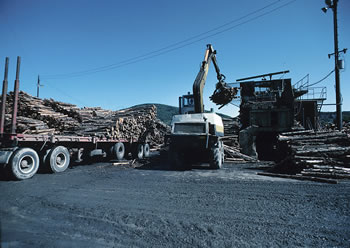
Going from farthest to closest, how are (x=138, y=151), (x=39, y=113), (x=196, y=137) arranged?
(x=138, y=151) → (x=39, y=113) → (x=196, y=137)

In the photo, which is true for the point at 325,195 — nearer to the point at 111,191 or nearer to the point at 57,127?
Result: the point at 111,191

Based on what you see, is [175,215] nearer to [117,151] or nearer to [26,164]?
[26,164]

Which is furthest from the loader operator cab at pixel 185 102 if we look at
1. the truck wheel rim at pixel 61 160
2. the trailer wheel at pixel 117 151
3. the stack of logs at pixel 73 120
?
the truck wheel rim at pixel 61 160

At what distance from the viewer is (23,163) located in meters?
6.78

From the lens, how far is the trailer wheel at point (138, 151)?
13805 millimetres

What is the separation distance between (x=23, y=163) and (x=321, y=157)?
456 inches

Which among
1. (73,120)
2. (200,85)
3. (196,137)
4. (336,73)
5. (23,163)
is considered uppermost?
(336,73)

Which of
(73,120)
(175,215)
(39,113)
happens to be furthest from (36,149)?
(175,215)

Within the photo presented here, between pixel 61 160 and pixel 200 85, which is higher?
pixel 200 85

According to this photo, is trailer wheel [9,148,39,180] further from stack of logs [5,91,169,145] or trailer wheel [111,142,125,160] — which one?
trailer wheel [111,142,125,160]

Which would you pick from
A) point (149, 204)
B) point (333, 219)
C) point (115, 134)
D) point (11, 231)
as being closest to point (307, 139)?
point (333, 219)

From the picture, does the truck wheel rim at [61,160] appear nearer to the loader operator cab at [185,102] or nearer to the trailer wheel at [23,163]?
the trailer wheel at [23,163]

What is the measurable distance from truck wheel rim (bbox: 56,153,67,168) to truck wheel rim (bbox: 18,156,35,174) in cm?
123

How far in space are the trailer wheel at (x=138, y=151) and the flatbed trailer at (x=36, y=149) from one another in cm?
217
